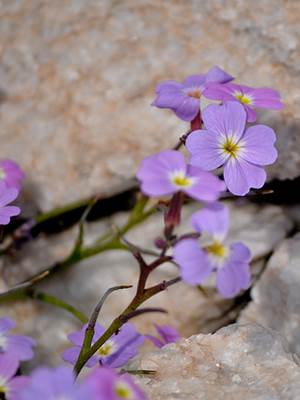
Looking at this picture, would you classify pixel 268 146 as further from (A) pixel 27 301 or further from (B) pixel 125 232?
(A) pixel 27 301

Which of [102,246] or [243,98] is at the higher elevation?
[243,98]

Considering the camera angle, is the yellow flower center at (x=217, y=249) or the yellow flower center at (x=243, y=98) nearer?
the yellow flower center at (x=217, y=249)

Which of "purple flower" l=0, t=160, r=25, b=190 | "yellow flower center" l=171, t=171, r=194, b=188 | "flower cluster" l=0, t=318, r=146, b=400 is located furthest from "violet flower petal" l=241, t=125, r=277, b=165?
"purple flower" l=0, t=160, r=25, b=190

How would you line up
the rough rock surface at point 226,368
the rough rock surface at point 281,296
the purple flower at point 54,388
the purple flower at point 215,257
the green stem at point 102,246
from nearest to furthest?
the purple flower at point 54,388
the purple flower at point 215,257
the rough rock surface at point 226,368
the rough rock surface at point 281,296
the green stem at point 102,246

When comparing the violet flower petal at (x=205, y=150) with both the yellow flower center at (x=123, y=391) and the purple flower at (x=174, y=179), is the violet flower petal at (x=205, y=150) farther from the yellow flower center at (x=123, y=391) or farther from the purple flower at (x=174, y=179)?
the yellow flower center at (x=123, y=391)

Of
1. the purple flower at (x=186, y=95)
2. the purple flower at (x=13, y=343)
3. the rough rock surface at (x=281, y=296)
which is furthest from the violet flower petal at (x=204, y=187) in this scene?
the rough rock surface at (x=281, y=296)

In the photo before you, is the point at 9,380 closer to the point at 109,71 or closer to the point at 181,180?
the point at 181,180

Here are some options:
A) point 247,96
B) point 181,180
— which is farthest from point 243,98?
point 181,180
